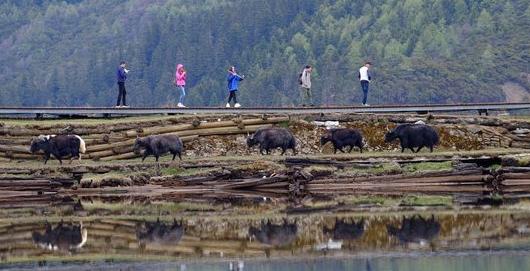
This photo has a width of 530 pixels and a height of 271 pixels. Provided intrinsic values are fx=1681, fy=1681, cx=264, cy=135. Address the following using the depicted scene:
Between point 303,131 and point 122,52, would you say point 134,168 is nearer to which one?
point 303,131

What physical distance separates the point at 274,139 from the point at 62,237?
17.0 meters

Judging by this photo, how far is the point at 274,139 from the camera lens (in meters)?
56.6

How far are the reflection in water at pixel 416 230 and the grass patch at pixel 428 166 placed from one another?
456 inches

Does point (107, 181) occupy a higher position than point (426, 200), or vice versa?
point (107, 181)

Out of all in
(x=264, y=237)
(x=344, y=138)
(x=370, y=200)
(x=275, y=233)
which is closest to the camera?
(x=264, y=237)

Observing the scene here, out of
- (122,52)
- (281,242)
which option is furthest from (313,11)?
(281,242)

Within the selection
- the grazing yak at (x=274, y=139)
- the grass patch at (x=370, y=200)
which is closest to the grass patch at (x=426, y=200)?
the grass patch at (x=370, y=200)

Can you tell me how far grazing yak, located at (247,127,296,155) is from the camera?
186 feet

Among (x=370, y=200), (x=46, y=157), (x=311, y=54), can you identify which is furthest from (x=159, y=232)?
(x=311, y=54)

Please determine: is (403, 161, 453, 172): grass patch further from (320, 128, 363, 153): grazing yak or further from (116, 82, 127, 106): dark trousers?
(116, 82, 127, 106): dark trousers

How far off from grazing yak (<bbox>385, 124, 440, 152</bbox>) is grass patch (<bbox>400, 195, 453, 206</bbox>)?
7.25 m

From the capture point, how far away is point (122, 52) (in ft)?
625

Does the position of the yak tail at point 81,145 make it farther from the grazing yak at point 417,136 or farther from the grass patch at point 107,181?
the grazing yak at point 417,136

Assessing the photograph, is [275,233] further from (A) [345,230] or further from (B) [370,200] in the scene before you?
(B) [370,200]
